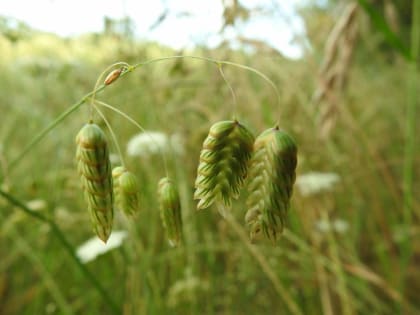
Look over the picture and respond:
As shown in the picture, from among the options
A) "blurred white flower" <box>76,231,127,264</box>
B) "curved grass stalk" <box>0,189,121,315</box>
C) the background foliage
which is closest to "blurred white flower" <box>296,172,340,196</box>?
the background foliage

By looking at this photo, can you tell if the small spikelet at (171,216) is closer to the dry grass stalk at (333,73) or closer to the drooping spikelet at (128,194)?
the drooping spikelet at (128,194)

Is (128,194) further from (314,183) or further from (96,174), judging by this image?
(314,183)

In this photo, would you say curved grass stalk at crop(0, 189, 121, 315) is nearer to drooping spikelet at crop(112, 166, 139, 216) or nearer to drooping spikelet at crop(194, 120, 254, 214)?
drooping spikelet at crop(112, 166, 139, 216)

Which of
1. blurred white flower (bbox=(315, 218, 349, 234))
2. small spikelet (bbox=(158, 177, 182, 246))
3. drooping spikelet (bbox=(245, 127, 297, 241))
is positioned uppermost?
blurred white flower (bbox=(315, 218, 349, 234))

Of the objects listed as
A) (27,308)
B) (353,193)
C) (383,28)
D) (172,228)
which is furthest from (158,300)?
(353,193)

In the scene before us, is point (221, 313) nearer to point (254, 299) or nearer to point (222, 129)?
point (254, 299)
